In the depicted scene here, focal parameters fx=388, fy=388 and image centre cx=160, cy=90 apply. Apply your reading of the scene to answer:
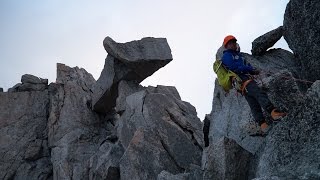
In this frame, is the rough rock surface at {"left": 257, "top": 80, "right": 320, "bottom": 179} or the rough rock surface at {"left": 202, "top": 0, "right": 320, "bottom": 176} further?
the rough rock surface at {"left": 202, "top": 0, "right": 320, "bottom": 176}

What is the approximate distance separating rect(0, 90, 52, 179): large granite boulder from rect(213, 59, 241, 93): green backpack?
973 inches

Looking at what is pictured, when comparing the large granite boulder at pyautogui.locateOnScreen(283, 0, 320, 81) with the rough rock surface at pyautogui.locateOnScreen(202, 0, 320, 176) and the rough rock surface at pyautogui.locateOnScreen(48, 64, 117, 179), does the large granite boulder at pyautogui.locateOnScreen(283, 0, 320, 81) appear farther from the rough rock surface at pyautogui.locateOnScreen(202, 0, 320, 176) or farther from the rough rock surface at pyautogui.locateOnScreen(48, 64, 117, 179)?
the rough rock surface at pyautogui.locateOnScreen(48, 64, 117, 179)

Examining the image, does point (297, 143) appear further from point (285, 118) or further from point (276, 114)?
point (276, 114)

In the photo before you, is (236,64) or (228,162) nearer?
(228,162)

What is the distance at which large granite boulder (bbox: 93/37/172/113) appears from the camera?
3378cm

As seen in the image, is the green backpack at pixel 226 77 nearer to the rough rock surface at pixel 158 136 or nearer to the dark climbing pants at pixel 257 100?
the dark climbing pants at pixel 257 100

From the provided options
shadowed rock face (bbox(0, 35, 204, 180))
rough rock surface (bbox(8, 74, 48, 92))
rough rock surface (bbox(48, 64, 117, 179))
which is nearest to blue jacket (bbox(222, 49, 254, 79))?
shadowed rock face (bbox(0, 35, 204, 180))

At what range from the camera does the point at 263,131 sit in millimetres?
14477

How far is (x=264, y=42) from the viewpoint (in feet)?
68.8

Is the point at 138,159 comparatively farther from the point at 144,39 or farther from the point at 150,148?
the point at 144,39

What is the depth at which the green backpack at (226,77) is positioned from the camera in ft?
48.5

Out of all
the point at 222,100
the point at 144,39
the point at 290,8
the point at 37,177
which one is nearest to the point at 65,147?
the point at 37,177

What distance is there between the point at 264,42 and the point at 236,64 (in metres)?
7.04

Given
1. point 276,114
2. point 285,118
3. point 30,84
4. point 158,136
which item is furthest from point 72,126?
point 285,118
